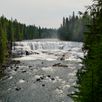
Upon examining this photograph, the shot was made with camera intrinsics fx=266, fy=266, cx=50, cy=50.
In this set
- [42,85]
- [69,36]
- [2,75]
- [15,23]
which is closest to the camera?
[42,85]

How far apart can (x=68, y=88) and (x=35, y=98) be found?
6.69m

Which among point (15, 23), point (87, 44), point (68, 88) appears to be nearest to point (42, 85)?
point (68, 88)

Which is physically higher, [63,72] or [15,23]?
[15,23]

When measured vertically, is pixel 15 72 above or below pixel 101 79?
below

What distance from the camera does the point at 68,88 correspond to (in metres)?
39.2

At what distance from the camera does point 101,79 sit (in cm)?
780

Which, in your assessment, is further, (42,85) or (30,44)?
(30,44)

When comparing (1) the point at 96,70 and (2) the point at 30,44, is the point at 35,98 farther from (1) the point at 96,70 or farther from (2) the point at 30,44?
(2) the point at 30,44

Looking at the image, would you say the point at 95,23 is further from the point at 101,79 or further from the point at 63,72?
the point at 63,72

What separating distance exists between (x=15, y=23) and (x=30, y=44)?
26.3 m

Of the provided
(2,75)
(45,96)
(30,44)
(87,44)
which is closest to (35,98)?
(45,96)

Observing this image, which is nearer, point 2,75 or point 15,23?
point 2,75

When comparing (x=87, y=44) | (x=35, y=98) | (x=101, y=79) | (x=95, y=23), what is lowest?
(x=35, y=98)

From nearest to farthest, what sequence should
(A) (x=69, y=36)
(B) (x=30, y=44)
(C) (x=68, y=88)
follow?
1. (C) (x=68, y=88)
2. (B) (x=30, y=44)
3. (A) (x=69, y=36)
